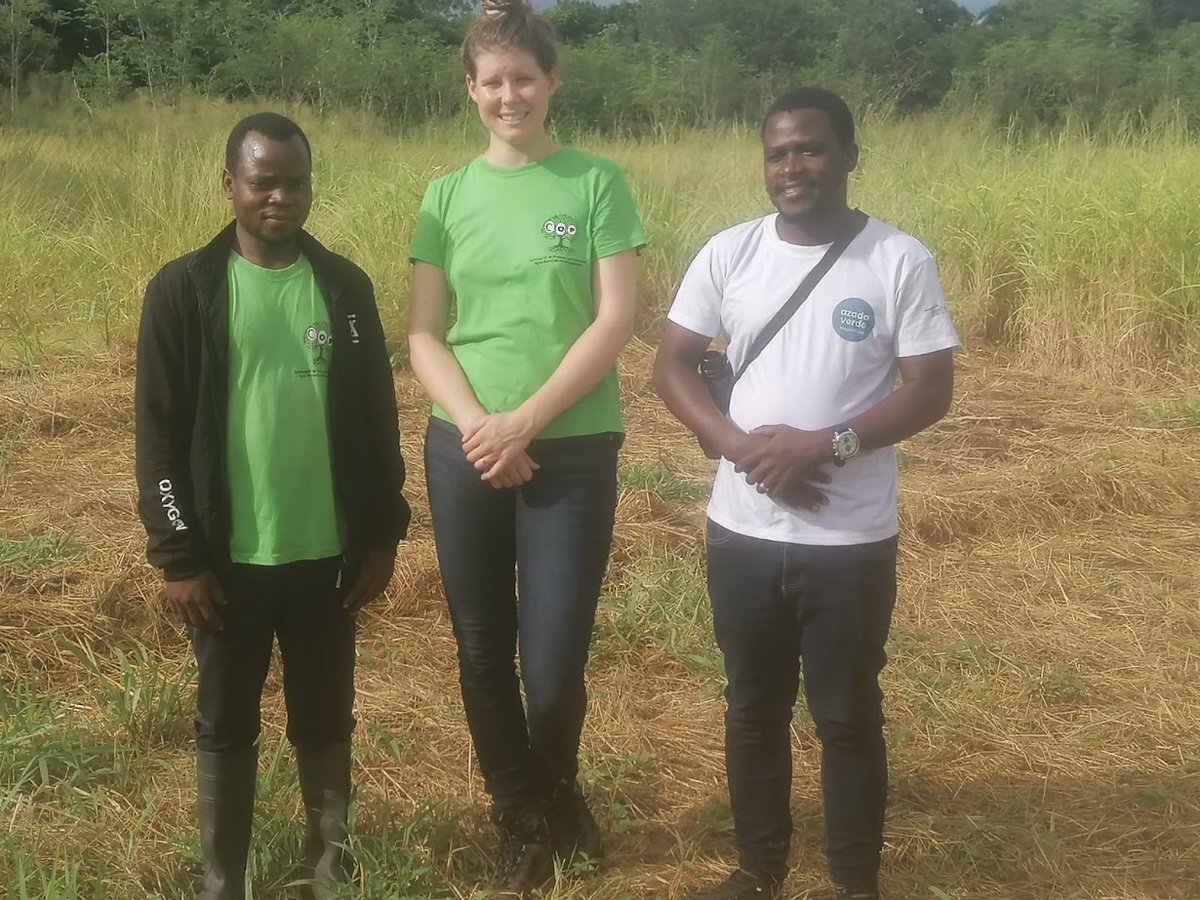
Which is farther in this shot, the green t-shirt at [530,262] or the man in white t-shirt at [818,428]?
the green t-shirt at [530,262]

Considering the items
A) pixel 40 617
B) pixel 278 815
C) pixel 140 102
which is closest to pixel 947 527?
pixel 278 815

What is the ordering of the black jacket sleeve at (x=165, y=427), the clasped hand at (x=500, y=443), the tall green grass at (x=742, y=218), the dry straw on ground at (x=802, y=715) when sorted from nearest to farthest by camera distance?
the black jacket sleeve at (x=165, y=427) < the clasped hand at (x=500, y=443) < the dry straw on ground at (x=802, y=715) < the tall green grass at (x=742, y=218)

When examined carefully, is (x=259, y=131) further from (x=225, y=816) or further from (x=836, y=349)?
(x=225, y=816)

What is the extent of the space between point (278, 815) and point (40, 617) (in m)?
1.23

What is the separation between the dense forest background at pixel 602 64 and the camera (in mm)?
10469

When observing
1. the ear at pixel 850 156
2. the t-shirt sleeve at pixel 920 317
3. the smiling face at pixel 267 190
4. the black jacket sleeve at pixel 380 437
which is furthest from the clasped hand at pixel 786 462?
the smiling face at pixel 267 190

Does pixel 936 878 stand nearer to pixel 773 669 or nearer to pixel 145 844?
pixel 773 669

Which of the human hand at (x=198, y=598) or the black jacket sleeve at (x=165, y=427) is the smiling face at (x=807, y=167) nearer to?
the black jacket sleeve at (x=165, y=427)

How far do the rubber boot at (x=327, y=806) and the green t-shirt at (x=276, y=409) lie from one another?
43 centimetres

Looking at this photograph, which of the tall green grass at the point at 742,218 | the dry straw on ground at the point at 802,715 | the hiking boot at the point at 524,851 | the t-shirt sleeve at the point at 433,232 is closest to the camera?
the t-shirt sleeve at the point at 433,232

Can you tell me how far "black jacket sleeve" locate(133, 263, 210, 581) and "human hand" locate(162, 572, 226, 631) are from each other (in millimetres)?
15

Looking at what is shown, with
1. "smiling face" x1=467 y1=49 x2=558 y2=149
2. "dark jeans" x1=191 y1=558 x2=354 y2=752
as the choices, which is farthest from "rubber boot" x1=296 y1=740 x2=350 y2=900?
"smiling face" x1=467 y1=49 x2=558 y2=149

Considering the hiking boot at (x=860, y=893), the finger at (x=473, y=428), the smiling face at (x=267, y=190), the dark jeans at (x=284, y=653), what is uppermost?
the smiling face at (x=267, y=190)

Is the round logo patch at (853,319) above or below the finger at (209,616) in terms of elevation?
above
